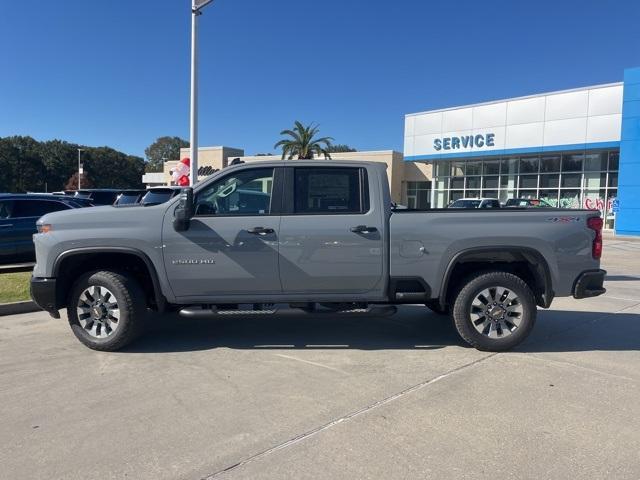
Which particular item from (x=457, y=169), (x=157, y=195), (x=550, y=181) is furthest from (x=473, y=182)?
(x=157, y=195)

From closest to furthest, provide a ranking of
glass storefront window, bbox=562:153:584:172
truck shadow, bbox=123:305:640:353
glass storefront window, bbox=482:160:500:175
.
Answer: truck shadow, bbox=123:305:640:353, glass storefront window, bbox=562:153:584:172, glass storefront window, bbox=482:160:500:175

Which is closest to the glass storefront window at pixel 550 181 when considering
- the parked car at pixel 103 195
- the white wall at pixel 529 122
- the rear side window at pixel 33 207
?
the white wall at pixel 529 122

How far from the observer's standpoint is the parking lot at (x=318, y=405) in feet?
11.1

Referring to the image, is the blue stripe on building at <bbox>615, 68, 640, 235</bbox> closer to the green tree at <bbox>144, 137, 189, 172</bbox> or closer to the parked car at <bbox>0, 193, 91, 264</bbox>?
the parked car at <bbox>0, 193, 91, 264</bbox>

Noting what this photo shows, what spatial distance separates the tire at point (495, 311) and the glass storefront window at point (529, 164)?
96.7 ft

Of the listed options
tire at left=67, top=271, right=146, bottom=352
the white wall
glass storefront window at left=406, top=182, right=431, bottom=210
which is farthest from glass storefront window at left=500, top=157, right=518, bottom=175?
tire at left=67, top=271, right=146, bottom=352

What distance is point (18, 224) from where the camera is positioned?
10602 mm

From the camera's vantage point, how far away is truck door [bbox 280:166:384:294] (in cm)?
550

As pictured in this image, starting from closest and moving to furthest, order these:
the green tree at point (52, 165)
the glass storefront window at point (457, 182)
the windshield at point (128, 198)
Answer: the windshield at point (128, 198), the glass storefront window at point (457, 182), the green tree at point (52, 165)

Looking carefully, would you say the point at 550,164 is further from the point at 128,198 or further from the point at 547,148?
the point at 128,198

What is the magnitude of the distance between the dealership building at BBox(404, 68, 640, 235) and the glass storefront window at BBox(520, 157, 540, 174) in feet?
0.19

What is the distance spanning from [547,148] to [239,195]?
2823cm

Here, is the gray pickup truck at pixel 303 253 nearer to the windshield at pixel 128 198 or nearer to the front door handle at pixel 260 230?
the front door handle at pixel 260 230

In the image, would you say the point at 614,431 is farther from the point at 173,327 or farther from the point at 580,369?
the point at 173,327
